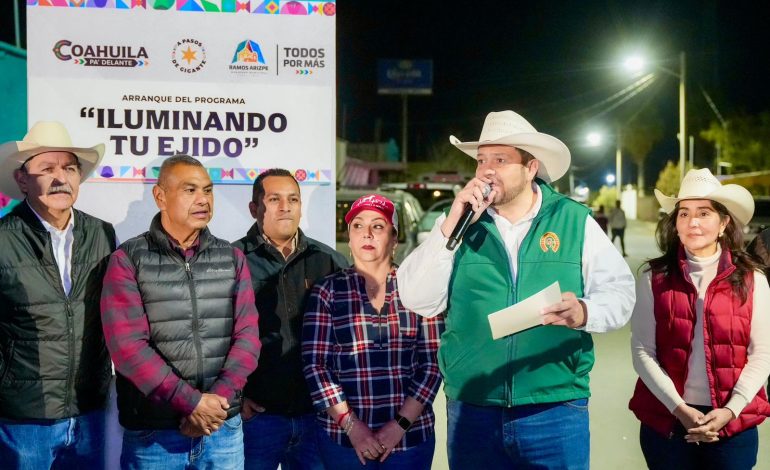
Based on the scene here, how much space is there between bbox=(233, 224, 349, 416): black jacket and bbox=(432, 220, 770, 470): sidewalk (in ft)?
6.17

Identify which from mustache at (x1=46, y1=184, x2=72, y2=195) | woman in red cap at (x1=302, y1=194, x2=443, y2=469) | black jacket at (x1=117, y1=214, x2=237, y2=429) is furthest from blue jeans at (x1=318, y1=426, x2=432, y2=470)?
mustache at (x1=46, y1=184, x2=72, y2=195)

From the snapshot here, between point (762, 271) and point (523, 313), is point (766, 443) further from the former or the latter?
point (523, 313)

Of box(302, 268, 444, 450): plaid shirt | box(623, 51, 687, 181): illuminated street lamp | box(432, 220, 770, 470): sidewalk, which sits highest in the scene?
box(623, 51, 687, 181): illuminated street lamp

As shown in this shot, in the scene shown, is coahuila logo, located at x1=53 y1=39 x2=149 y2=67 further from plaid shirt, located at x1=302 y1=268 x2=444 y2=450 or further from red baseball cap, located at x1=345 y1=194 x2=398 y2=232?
plaid shirt, located at x1=302 y1=268 x2=444 y2=450

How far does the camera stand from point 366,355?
312 centimetres

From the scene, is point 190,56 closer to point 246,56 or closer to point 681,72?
point 246,56

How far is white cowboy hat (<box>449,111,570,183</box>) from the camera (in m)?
3.04

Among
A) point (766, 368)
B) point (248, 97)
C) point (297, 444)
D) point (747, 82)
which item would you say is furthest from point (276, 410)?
point (747, 82)

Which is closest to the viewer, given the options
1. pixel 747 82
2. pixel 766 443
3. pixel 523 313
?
pixel 523 313

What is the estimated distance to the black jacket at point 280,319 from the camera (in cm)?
333

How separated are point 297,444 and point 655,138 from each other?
63.0 meters

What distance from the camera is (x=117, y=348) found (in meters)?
2.87

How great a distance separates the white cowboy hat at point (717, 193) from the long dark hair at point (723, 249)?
4 cm

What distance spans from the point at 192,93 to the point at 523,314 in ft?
7.70
